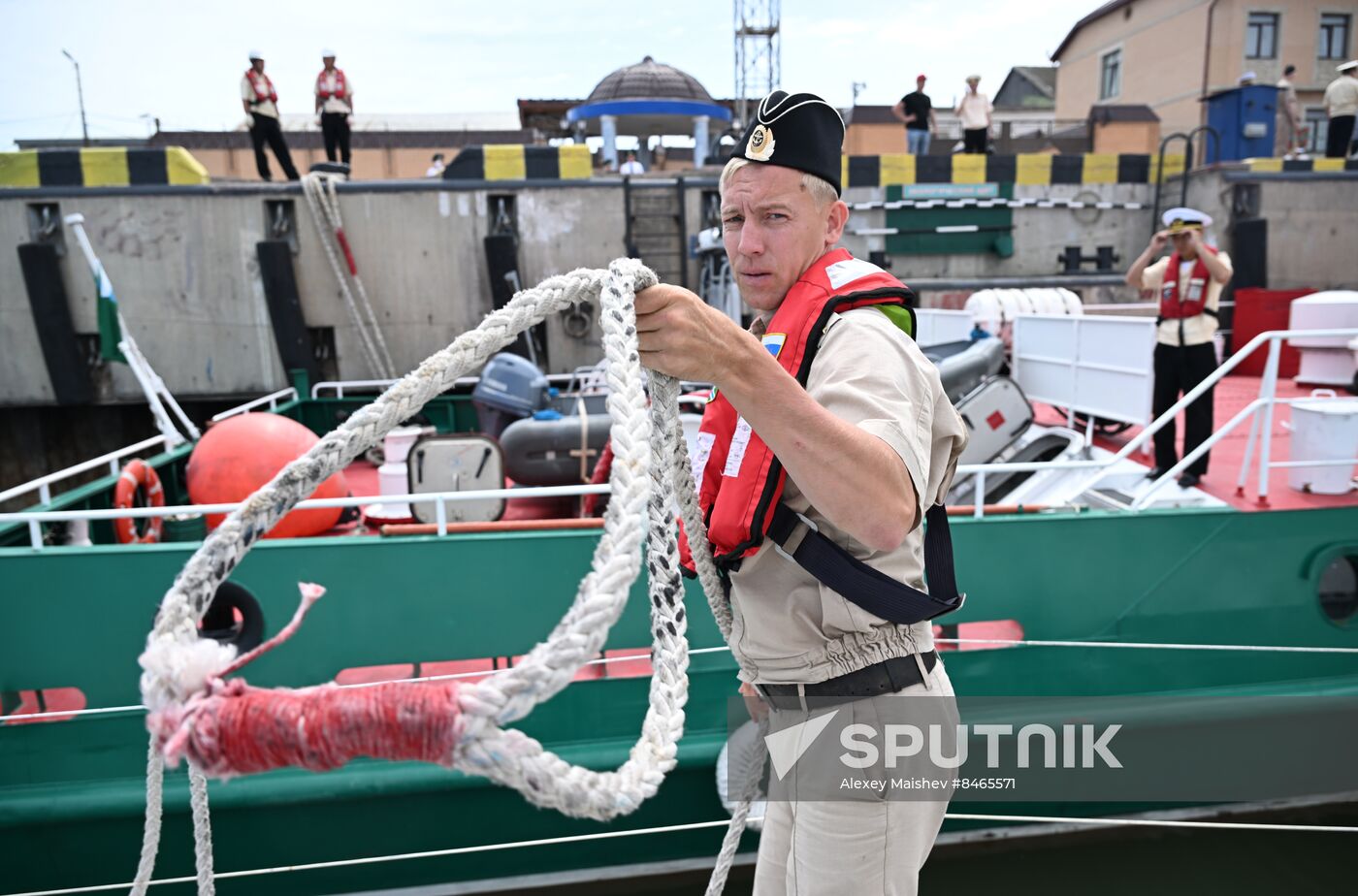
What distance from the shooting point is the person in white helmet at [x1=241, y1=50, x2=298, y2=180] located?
10.0m

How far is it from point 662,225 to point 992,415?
6.11m

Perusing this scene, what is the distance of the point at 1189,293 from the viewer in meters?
4.75

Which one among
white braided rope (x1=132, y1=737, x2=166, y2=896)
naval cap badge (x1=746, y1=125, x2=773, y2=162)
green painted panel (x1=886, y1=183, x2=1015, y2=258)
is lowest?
white braided rope (x1=132, y1=737, x2=166, y2=896)

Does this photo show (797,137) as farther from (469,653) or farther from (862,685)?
(469,653)

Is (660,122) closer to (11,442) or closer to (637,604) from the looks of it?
(11,442)

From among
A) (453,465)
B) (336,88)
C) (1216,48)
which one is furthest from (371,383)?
(1216,48)

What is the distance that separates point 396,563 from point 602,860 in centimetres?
158

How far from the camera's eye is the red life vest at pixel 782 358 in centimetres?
138

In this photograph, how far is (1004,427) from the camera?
16.5 ft

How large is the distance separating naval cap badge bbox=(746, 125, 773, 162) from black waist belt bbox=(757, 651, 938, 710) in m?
0.90

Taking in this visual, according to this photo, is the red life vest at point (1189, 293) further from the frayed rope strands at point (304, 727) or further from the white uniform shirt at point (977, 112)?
the white uniform shirt at point (977, 112)

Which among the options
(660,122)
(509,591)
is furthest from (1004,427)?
(660,122)

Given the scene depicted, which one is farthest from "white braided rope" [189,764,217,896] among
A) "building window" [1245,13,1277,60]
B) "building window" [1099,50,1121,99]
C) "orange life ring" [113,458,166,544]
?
"building window" [1099,50,1121,99]

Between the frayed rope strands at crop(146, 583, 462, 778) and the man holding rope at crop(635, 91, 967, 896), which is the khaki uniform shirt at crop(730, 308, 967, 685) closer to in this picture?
the man holding rope at crop(635, 91, 967, 896)
